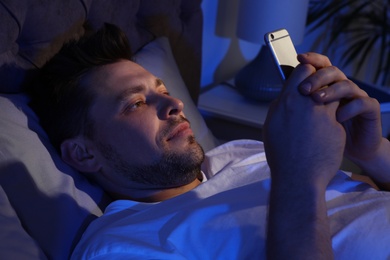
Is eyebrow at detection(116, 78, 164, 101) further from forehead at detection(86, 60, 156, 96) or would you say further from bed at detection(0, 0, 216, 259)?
bed at detection(0, 0, 216, 259)

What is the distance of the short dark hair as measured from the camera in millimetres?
1113

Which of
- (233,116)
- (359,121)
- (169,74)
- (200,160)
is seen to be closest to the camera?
(359,121)

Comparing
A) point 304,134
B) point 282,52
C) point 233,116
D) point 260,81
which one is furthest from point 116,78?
point 260,81

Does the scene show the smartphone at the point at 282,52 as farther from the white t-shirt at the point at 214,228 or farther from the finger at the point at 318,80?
the white t-shirt at the point at 214,228

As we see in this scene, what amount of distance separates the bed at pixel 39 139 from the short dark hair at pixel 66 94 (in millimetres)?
24

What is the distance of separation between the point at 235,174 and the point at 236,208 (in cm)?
18

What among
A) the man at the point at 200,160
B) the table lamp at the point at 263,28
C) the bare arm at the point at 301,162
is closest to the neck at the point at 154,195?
the man at the point at 200,160

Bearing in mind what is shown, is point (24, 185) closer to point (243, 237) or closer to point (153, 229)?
point (153, 229)

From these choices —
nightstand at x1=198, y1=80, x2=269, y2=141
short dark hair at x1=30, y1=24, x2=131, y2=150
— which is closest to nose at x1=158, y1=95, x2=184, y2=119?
short dark hair at x1=30, y1=24, x2=131, y2=150

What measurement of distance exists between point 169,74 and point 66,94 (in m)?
0.39

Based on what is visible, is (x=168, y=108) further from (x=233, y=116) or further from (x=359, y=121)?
(x=233, y=116)

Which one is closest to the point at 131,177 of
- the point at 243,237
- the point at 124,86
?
the point at 124,86

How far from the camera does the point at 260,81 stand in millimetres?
2035

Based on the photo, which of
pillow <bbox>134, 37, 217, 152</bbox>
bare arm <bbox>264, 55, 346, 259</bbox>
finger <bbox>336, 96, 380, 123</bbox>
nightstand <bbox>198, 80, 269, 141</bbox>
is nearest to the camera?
bare arm <bbox>264, 55, 346, 259</bbox>
